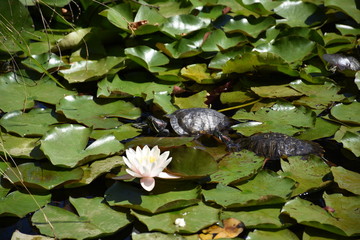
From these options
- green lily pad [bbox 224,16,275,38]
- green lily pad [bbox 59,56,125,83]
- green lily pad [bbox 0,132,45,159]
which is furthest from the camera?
green lily pad [bbox 224,16,275,38]

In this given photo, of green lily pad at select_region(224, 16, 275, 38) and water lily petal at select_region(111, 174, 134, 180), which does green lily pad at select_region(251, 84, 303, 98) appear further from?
water lily petal at select_region(111, 174, 134, 180)

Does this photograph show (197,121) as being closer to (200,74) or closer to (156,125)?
(156,125)

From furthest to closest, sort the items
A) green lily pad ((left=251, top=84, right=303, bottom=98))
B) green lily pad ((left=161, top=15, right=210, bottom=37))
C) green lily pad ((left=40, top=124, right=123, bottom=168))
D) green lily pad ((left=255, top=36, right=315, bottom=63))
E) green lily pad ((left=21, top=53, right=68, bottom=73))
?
green lily pad ((left=161, top=15, right=210, bottom=37)) → green lily pad ((left=255, top=36, right=315, bottom=63)) → green lily pad ((left=21, top=53, right=68, bottom=73)) → green lily pad ((left=251, top=84, right=303, bottom=98)) → green lily pad ((left=40, top=124, right=123, bottom=168))

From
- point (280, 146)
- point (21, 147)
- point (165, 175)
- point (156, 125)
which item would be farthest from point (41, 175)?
point (280, 146)

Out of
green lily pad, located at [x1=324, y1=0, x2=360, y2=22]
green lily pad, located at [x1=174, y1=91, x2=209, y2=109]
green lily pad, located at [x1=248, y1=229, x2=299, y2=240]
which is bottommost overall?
green lily pad, located at [x1=174, y1=91, x2=209, y2=109]

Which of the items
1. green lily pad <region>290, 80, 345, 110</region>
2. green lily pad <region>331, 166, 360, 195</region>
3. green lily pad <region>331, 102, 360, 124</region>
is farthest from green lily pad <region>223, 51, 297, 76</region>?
green lily pad <region>331, 166, 360, 195</region>

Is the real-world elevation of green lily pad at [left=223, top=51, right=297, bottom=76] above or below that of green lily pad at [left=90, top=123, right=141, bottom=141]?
above
